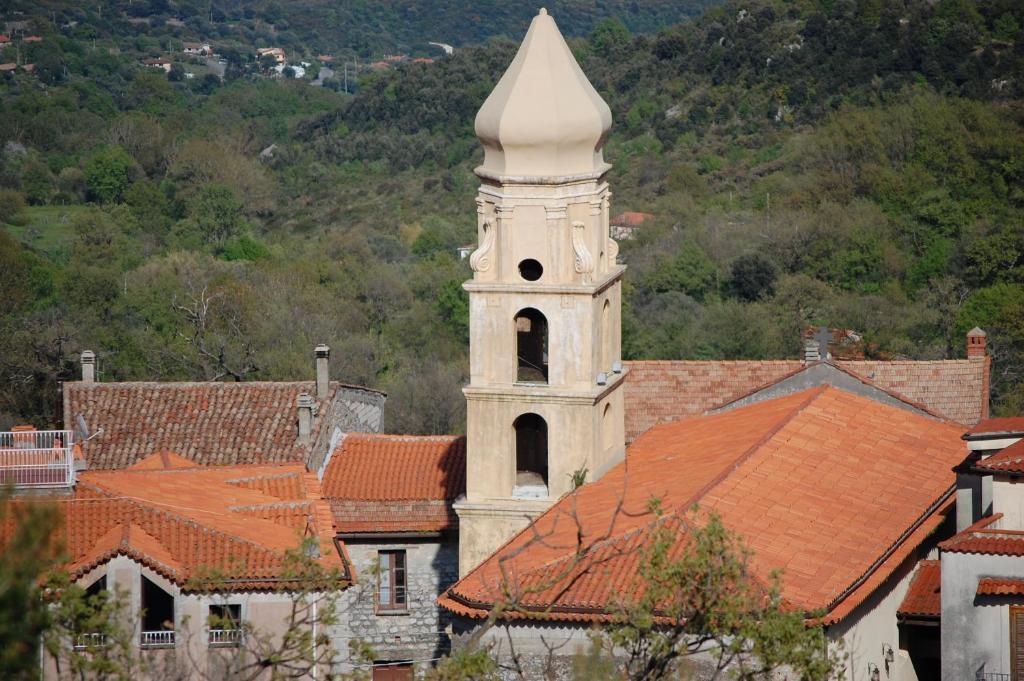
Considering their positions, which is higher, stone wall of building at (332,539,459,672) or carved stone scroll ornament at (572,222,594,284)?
carved stone scroll ornament at (572,222,594,284)

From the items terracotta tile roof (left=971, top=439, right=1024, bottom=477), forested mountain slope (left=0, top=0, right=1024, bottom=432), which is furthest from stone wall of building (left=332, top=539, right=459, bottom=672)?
forested mountain slope (left=0, top=0, right=1024, bottom=432)

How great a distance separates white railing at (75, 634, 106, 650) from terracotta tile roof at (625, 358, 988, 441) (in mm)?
15105

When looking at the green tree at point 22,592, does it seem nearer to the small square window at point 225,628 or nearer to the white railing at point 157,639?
the small square window at point 225,628

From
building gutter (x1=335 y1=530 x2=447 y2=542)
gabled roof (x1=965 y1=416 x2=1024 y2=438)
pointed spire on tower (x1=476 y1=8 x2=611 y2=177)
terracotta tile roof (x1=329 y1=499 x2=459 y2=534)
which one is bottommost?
building gutter (x1=335 y1=530 x2=447 y2=542)

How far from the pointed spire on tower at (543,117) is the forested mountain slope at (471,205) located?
22.9 metres

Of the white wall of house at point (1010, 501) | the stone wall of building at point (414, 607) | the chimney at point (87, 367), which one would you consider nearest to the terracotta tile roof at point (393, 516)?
the stone wall of building at point (414, 607)

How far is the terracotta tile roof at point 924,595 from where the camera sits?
28.7 metres

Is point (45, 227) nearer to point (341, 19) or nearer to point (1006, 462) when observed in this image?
point (1006, 462)

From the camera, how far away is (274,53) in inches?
5822

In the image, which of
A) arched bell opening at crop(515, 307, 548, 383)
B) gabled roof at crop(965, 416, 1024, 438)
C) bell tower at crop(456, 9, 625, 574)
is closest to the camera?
gabled roof at crop(965, 416, 1024, 438)

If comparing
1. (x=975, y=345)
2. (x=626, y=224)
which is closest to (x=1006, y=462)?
(x=975, y=345)

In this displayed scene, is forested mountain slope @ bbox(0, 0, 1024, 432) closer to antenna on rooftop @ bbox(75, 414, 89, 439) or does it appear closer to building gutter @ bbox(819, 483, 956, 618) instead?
antenna on rooftop @ bbox(75, 414, 89, 439)

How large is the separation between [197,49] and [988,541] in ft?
407

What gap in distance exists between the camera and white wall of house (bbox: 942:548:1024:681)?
84.8ft
